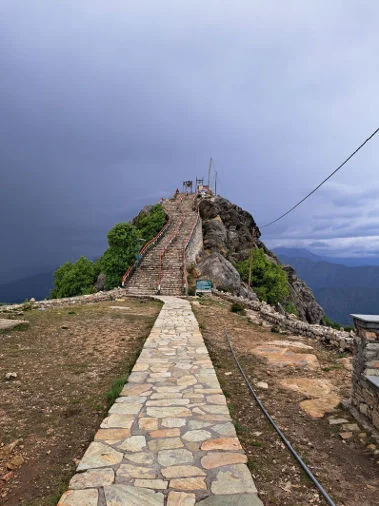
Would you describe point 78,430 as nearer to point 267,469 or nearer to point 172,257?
point 267,469

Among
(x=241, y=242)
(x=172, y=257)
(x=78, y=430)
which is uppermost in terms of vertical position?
(x=241, y=242)

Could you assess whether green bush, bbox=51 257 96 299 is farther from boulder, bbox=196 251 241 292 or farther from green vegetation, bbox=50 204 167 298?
boulder, bbox=196 251 241 292

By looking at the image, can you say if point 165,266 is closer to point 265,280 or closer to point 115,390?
point 265,280

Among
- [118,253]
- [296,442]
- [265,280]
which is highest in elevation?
[118,253]

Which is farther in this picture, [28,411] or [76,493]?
[28,411]

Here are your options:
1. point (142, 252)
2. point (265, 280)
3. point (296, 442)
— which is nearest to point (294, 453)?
point (296, 442)

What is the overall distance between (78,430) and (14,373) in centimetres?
288

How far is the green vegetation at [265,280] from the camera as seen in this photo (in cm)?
4050

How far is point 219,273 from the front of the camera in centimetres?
2981

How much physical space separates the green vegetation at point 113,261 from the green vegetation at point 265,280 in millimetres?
12441

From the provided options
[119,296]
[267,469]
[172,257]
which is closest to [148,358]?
[267,469]

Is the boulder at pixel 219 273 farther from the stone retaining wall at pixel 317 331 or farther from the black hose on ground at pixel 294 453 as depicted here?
the black hose on ground at pixel 294 453

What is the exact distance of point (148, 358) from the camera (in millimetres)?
7875

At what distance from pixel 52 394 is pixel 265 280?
3739cm
